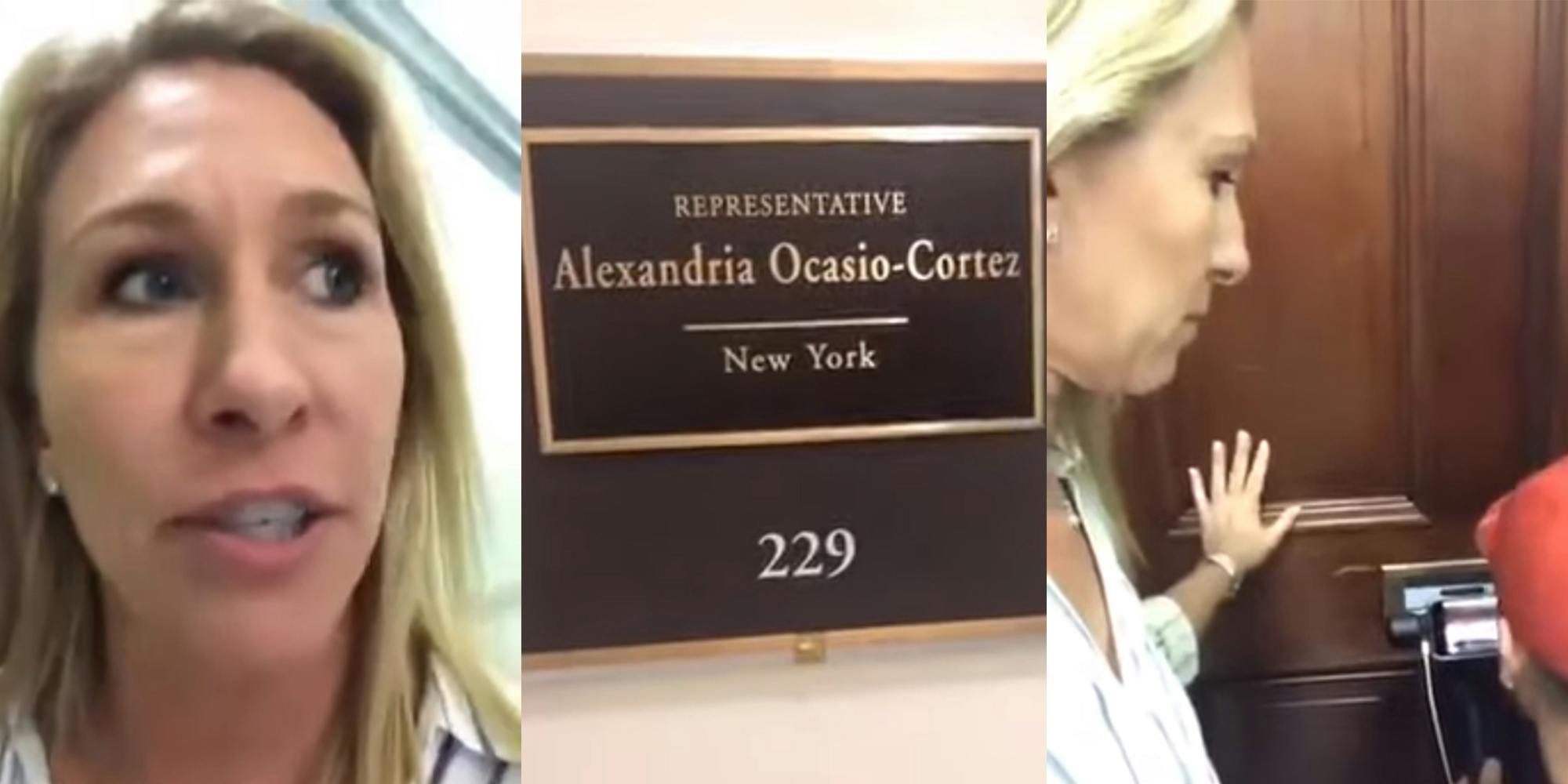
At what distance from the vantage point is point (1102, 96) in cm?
125

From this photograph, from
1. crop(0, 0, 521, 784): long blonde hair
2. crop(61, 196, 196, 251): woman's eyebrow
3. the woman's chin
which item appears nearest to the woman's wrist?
the woman's chin

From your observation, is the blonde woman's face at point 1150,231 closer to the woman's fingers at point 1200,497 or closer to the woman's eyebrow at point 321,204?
the woman's fingers at point 1200,497

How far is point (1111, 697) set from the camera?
1265mm

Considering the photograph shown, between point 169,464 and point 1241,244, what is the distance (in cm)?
68

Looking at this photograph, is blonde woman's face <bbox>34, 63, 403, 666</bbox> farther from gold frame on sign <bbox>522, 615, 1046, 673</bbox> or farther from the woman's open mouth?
gold frame on sign <bbox>522, 615, 1046, 673</bbox>

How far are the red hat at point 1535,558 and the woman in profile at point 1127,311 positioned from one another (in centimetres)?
17

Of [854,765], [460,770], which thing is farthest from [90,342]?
[854,765]

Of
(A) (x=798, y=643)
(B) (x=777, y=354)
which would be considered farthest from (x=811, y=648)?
(B) (x=777, y=354)

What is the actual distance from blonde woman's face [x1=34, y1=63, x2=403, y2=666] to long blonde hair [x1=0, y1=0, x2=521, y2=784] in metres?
0.01

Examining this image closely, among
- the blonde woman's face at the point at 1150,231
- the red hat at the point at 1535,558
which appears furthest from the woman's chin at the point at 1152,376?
the red hat at the point at 1535,558

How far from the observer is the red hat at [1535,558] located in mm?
1273

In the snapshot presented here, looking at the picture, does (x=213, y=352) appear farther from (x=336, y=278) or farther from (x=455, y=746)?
(x=455, y=746)

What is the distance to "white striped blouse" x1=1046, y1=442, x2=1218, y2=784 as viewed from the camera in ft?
4.11

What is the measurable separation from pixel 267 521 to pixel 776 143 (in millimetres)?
374
